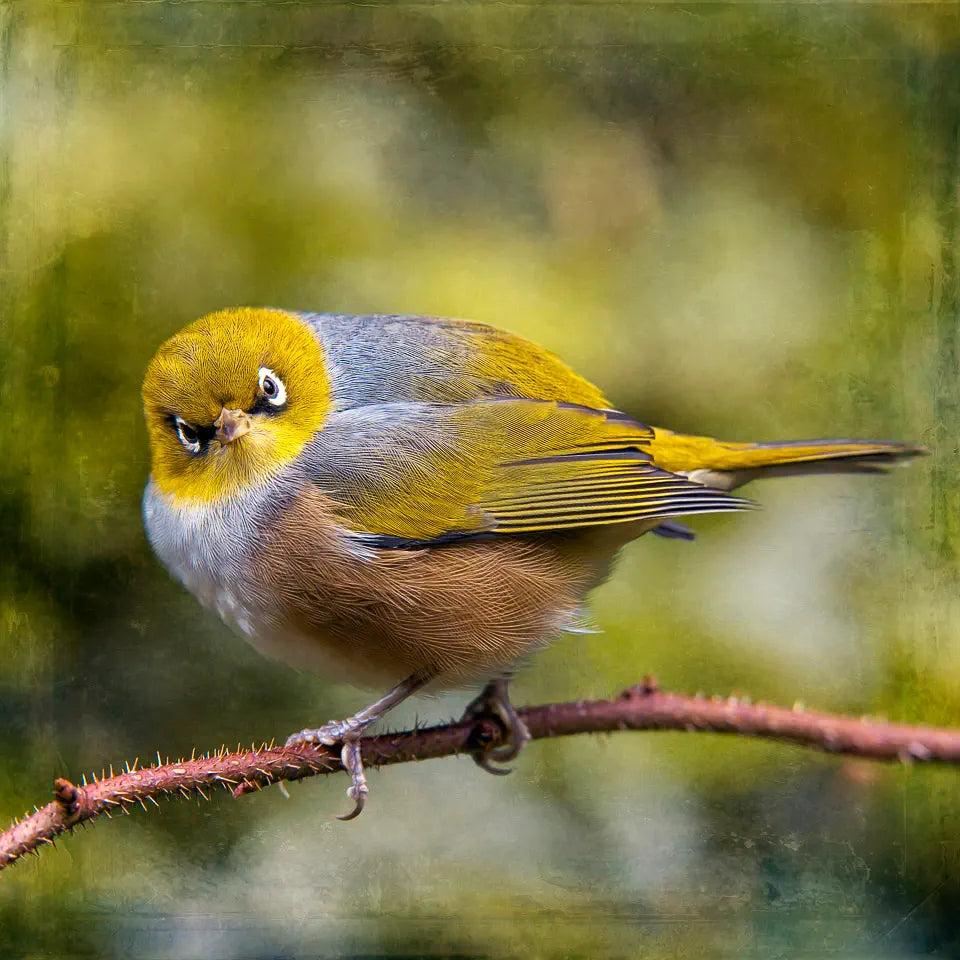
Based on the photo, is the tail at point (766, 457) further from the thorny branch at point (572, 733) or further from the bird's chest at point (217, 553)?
the bird's chest at point (217, 553)

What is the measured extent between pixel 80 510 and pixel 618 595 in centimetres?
161

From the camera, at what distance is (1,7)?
3.11 m

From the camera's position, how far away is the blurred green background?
122 inches

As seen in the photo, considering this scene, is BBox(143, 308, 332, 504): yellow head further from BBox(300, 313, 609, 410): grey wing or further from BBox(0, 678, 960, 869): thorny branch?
BBox(0, 678, 960, 869): thorny branch

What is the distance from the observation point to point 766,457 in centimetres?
272

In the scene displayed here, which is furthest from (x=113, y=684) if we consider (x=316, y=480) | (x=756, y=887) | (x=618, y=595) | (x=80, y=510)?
(x=756, y=887)

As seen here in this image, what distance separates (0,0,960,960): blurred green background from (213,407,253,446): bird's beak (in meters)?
1.01

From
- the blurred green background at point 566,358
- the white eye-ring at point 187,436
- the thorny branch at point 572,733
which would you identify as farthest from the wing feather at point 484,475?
the blurred green background at point 566,358

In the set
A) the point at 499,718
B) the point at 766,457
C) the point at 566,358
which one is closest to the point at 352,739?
the point at 499,718

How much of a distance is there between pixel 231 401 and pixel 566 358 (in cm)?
129

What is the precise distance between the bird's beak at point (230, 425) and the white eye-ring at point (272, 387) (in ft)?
0.27

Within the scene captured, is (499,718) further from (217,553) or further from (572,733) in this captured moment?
(217,553)

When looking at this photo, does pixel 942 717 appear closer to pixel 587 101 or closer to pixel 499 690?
pixel 499 690

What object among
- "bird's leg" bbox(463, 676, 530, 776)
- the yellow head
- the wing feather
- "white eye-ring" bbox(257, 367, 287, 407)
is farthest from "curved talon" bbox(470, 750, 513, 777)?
"white eye-ring" bbox(257, 367, 287, 407)
